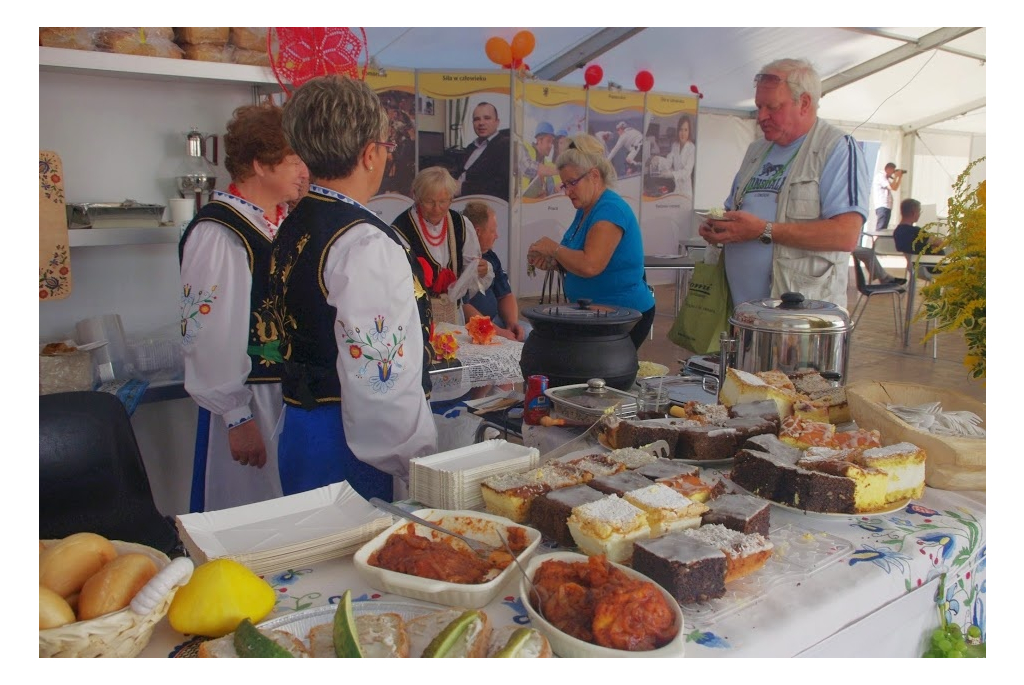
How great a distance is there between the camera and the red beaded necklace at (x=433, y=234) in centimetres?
449

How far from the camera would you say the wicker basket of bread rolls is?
1.00m

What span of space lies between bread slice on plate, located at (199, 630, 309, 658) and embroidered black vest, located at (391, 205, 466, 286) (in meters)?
3.35

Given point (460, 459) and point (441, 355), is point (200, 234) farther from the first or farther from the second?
point (460, 459)

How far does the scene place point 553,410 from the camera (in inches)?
83.9

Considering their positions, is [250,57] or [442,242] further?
[442,242]

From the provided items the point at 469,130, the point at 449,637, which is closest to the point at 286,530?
the point at 449,637

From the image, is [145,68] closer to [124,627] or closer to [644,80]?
[124,627]

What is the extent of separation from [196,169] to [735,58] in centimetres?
809

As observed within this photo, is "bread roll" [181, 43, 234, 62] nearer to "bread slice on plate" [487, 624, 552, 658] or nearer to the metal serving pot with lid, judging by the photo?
the metal serving pot with lid

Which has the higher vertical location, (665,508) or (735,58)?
(735,58)

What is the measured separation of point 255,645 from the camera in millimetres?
1025

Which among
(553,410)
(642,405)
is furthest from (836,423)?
(553,410)

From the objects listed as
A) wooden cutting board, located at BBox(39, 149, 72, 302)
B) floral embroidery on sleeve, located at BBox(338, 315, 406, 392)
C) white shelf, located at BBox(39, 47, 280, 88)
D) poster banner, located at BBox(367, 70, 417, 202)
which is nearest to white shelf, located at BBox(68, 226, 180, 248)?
wooden cutting board, located at BBox(39, 149, 72, 302)

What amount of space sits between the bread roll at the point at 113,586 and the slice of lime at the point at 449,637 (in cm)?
41
